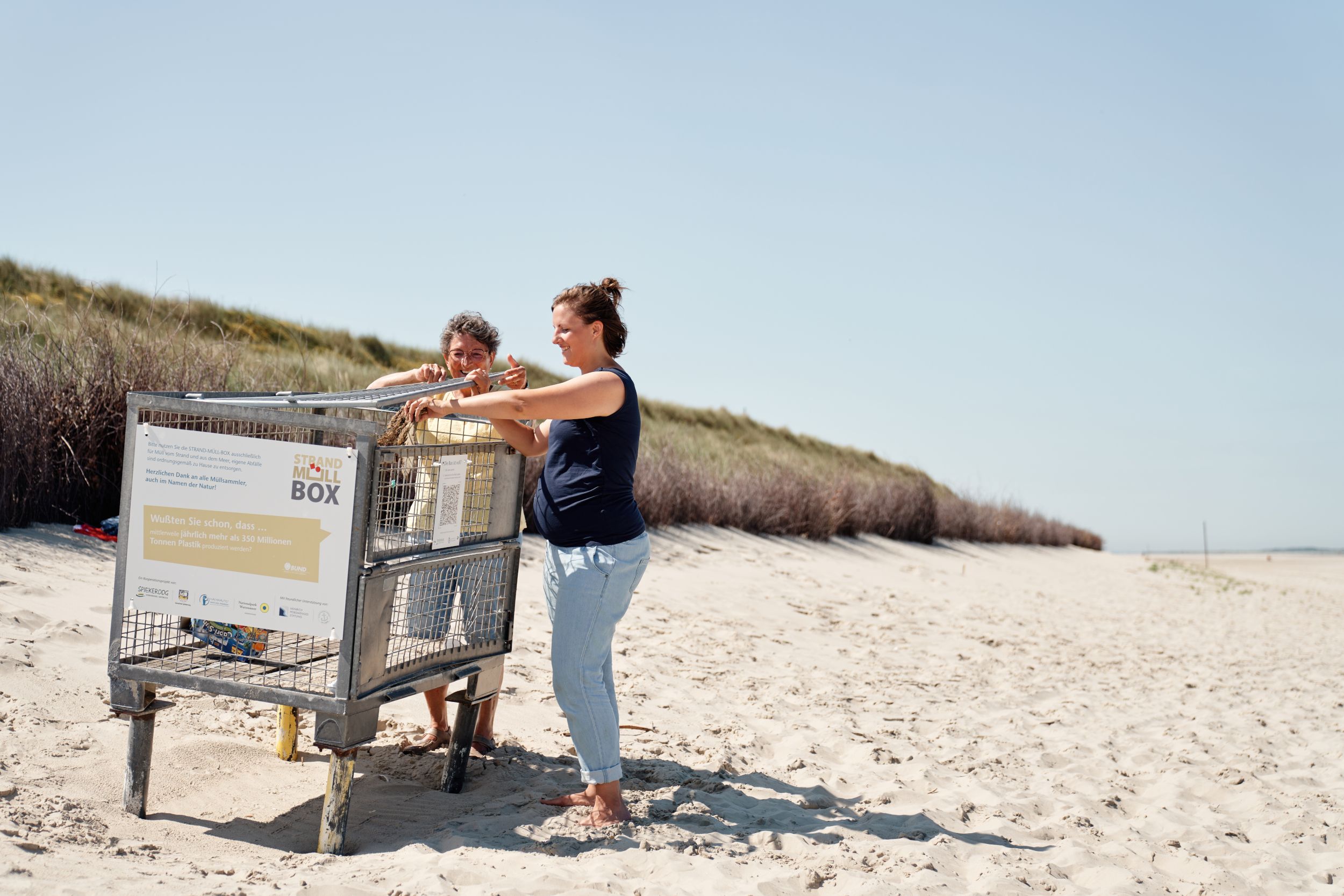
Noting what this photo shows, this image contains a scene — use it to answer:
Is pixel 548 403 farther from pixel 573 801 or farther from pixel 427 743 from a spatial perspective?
pixel 427 743

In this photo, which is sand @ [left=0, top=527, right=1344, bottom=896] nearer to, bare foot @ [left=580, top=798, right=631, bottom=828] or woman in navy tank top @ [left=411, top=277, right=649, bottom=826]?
bare foot @ [left=580, top=798, right=631, bottom=828]

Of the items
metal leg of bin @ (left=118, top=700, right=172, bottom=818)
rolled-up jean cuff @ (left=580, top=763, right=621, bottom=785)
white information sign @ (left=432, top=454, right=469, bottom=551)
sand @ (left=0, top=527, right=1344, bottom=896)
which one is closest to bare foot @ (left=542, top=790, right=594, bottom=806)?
sand @ (left=0, top=527, right=1344, bottom=896)

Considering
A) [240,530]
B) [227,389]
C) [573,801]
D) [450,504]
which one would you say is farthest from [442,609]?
[227,389]

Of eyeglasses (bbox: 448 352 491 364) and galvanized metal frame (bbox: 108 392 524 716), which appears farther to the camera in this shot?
eyeglasses (bbox: 448 352 491 364)

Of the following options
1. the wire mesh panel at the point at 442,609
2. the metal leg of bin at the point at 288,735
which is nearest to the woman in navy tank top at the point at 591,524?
the wire mesh panel at the point at 442,609

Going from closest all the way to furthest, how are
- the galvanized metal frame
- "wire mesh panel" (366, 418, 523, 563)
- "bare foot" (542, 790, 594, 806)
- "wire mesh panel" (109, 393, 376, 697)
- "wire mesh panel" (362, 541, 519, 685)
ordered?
1. the galvanized metal frame
2. "wire mesh panel" (109, 393, 376, 697)
3. "wire mesh panel" (362, 541, 519, 685)
4. "wire mesh panel" (366, 418, 523, 563)
5. "bare foot" (542, 790, 594, 806)

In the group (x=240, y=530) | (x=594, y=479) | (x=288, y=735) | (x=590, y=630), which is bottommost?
(x=288, y=735)

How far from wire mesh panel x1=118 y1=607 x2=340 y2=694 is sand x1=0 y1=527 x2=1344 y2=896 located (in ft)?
1.88

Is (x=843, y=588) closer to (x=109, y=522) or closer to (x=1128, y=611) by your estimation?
(x=1128, y=611)

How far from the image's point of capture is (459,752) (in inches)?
177

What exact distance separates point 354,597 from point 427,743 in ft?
5.55

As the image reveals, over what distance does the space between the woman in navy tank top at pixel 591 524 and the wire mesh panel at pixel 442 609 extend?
1.33 ft

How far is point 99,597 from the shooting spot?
6215 mm

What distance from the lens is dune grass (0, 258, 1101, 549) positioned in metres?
7.87
